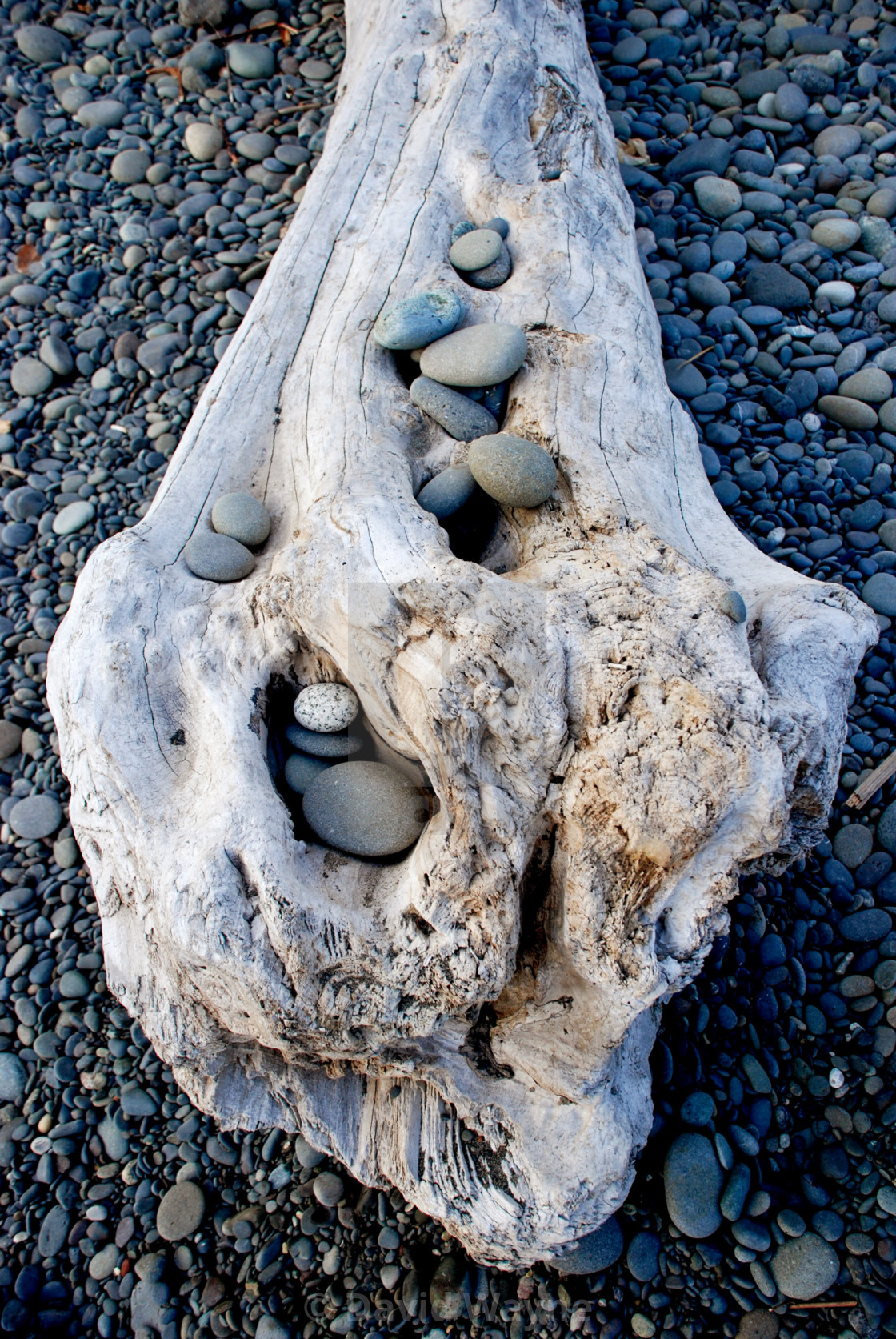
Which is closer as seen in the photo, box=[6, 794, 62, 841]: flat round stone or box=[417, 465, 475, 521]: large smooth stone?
box=[417, 465, 475, 521]: large smooth stone

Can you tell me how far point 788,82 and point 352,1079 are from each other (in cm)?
482

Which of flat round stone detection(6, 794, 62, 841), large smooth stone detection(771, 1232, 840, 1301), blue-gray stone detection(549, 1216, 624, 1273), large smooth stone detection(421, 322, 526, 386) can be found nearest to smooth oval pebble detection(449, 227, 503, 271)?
large smooth stone detection(421, 322, 526, 386)

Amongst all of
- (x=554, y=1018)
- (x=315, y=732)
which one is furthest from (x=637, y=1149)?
(x=315, y=732)

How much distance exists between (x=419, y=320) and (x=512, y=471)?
76cm

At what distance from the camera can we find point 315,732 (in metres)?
2.22

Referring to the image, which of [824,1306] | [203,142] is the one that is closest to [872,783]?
[824,1306]

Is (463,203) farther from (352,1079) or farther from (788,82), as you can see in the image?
(352,1079)

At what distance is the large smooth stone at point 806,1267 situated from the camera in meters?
2.20

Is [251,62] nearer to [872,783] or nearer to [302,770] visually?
[302,770]

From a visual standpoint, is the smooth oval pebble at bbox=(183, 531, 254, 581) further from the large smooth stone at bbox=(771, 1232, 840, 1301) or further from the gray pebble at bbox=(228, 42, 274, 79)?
the gray pebble at bbox=(228, 42, 274, 79)

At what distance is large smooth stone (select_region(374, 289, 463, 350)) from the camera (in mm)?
2816

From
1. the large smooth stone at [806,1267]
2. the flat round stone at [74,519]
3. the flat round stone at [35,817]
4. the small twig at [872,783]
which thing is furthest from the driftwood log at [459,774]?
the flat round stone at [74,519]

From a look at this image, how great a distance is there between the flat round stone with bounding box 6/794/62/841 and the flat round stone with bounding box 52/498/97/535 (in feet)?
3.89

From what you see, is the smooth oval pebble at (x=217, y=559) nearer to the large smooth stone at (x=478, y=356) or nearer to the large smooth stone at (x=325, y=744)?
the large smooth stone at (x=325, y=744)
